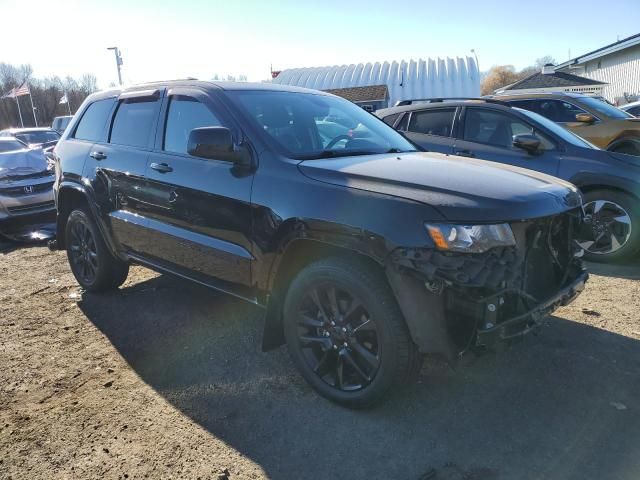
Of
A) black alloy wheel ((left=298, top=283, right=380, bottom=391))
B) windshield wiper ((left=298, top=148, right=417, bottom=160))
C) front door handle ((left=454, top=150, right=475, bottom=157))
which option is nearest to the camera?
black alloy wheel ((left=298, top=283, right=380, bottom=391))

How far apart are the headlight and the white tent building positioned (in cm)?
2708

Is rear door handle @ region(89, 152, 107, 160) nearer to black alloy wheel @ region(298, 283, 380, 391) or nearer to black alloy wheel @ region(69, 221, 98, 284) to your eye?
black alloy wheel @ region(69, 221, 98, 284)

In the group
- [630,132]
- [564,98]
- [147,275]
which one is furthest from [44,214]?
[630,132]

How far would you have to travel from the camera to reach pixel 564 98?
859 centimetres

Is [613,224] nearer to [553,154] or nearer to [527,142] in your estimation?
[553,154]

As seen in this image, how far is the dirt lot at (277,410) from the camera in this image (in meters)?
2.52

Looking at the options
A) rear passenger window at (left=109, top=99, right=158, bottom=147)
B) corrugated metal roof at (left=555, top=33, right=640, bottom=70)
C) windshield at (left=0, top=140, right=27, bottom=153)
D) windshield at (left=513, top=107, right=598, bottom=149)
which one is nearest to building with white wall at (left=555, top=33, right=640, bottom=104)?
corrugated metal roof at (left=555, top=33, right=640, bottom=70)

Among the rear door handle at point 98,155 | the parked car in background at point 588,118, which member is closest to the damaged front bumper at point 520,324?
the rear door handle at point 98,155

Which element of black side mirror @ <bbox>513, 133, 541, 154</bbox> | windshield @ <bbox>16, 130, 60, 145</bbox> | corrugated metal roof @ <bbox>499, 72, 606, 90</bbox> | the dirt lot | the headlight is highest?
corrugated metal roof @ <bbox>499, 72, 606, 90</bbox>

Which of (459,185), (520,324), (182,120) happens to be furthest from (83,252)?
(520,324)

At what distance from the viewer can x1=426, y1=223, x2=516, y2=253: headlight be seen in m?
2.43

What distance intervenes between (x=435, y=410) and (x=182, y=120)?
2.66 m

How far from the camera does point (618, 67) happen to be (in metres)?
33.9

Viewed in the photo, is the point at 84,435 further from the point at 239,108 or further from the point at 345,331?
the point at 239,108
